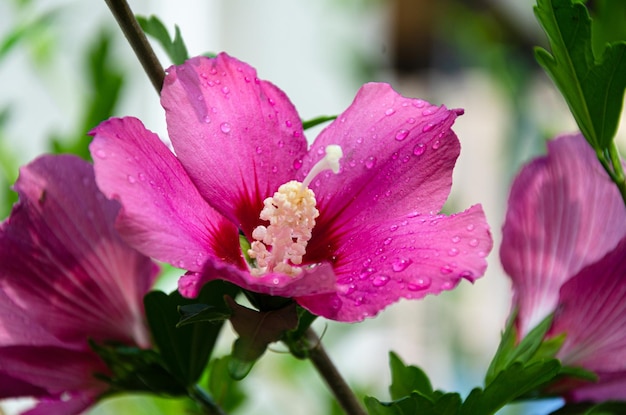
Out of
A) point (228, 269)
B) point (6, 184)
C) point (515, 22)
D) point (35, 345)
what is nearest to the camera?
point (228, 269)

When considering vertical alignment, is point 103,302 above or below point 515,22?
above

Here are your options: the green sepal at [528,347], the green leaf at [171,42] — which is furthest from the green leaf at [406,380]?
the green leaf at [171,42]

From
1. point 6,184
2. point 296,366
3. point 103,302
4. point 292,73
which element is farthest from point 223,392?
point 292,73

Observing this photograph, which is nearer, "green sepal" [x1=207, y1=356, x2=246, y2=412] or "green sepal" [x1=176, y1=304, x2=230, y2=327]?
"green sepal" [x1=176, y1=304, x2=230, y2=327]

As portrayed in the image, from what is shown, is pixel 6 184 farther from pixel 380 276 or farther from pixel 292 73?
pixel 292 73

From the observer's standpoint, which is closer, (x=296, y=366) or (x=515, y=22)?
(x=296, y=366)

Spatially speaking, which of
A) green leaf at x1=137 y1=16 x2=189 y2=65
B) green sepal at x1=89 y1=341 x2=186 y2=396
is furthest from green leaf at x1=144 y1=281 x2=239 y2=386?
green leaf at x1=137 y1=16 x2=189 y2=65

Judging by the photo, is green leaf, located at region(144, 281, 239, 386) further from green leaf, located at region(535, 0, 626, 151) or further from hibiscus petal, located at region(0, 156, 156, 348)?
green leaf, located at region(535, 0, 626, 151)
